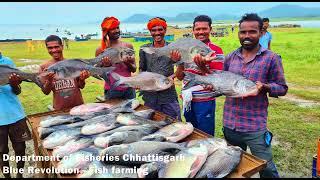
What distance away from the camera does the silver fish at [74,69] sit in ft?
15.7

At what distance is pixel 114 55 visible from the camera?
5191 millimetres

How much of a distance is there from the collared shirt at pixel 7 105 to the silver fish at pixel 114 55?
137 cm

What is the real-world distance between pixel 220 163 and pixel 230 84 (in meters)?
1.11

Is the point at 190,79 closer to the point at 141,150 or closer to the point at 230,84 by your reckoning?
the point at 230,84

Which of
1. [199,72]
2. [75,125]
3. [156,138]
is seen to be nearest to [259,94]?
[199,72]

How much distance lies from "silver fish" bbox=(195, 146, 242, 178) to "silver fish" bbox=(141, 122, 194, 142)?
0.59 metres

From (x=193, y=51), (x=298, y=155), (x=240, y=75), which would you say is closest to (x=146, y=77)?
(x=193, y=51)

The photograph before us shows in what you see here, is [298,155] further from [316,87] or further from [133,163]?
[316,87]

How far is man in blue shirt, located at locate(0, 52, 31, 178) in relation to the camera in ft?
16.7


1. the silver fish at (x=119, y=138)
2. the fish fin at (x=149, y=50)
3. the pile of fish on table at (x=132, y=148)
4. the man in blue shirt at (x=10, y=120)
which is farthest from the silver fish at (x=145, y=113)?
the man in blue shirt at (x=10, y=120)

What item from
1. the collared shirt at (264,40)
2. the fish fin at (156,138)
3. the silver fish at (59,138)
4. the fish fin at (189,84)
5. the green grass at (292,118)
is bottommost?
the green grass at (292,118)

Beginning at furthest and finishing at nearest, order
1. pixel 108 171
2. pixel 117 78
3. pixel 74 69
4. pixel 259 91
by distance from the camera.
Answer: pixel 117 78 < pixel 74 69 < pixel 259 91 < pixel 108 171

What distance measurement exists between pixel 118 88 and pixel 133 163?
273cm

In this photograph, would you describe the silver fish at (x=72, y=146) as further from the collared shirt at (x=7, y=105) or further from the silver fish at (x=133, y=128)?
the collared shirt at (x=7, y=105)
